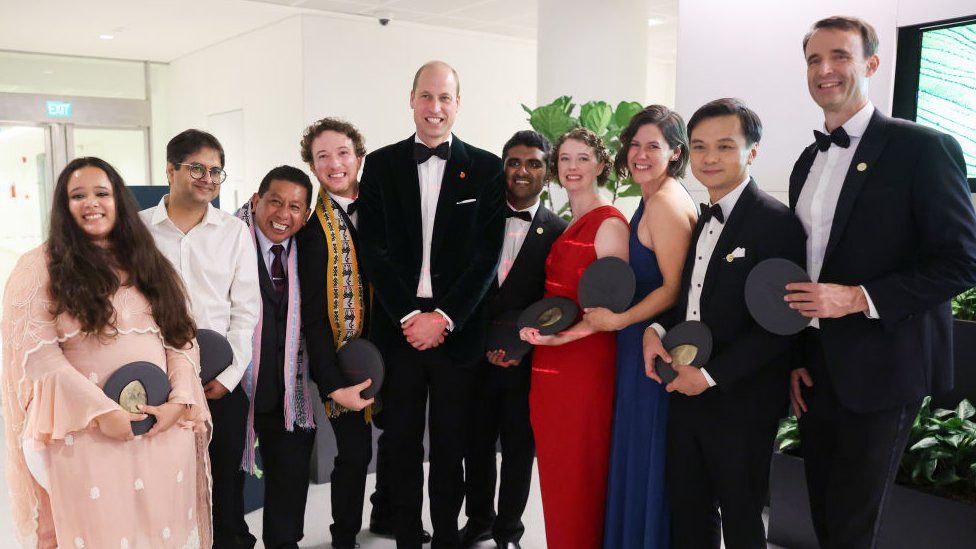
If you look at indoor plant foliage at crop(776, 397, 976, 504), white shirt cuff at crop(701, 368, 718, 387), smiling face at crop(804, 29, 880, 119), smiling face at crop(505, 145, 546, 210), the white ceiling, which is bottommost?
indoor plant foliage at crop(776, 397, 976, 504)

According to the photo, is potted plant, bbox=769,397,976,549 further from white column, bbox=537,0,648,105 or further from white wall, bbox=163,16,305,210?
white wall, bbox=163,16,305,210

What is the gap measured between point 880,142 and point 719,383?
0.79 m

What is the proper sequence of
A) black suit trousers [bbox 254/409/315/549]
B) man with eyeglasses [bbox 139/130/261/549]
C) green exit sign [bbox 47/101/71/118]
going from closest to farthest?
man with eyeglasses [bbox 139/130/261/549] → black suit trousers [bbox 254/409/315/549] → green exit sign [bbox 47/101/71/118]

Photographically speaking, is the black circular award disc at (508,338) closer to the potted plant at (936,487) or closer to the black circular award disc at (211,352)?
the black circular award disc at (211,352)

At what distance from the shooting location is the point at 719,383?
6.80 ft

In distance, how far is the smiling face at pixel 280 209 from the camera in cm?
276

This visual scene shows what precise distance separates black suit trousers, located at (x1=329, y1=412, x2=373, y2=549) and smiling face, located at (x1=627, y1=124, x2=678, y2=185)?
4.81ft

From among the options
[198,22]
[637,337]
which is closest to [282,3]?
[198,22]

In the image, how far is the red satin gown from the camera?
2.54 meters

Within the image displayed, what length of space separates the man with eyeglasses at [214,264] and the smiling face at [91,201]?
0.30 m

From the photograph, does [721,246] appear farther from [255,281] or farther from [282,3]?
[282,3]

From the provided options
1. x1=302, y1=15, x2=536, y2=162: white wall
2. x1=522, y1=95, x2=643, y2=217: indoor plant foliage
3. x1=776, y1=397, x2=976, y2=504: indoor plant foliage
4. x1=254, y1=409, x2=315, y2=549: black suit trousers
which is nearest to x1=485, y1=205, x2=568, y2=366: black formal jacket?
x1=254, y1=409, x2=315, y2=549: black suit trousers

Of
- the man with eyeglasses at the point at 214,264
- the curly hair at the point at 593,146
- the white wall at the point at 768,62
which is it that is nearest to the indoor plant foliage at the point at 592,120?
the white wall at the point at 768,62

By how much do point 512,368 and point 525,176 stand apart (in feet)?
2.51
